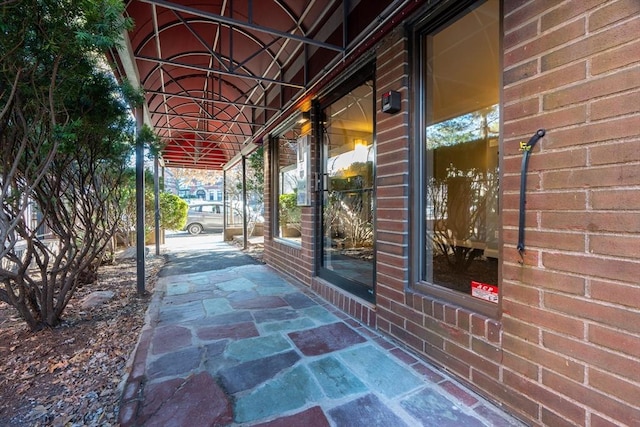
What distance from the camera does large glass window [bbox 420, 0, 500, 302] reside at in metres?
1.92

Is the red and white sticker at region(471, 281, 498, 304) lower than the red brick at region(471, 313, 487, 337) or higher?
higher

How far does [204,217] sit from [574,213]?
1416 centimetres

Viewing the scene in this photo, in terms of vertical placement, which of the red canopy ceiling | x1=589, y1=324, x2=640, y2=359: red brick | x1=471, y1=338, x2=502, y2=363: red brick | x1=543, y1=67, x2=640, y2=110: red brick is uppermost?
the red canopy ceiling

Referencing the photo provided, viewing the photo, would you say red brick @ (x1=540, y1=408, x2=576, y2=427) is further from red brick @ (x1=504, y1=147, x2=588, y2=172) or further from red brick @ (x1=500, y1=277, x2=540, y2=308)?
red brick @ (x1=504, y1=147, x2=588, y2=172)

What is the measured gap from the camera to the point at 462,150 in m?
2.55

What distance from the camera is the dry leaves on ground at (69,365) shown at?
1.48 metres

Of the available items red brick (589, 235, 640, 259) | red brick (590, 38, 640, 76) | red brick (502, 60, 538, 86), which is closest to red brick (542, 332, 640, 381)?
red brick (589, 235, 640, 259)

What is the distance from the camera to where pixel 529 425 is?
1341mm

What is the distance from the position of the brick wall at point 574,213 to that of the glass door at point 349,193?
4.21ft

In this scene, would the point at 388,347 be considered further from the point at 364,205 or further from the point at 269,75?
the point at 269,75

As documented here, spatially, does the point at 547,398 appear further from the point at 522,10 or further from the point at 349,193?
the point at 349,193

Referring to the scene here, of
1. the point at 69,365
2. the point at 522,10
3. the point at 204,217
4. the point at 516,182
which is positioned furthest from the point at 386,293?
the point at 204,217

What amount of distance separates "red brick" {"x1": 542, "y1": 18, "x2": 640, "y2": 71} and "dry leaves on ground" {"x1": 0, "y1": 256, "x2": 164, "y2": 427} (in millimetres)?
2582

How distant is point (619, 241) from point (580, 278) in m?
0.20
